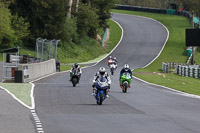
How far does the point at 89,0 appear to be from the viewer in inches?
3068

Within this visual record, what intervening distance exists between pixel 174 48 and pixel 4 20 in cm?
3180

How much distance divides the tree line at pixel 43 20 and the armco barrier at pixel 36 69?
11389 millimetres

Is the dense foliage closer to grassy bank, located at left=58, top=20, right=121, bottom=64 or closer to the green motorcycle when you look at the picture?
grassy bank, located at left=58, top=20, right=121, bottom=64

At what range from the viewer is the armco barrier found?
3222 centimetres

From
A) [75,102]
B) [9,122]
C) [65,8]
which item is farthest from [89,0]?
[9,122]

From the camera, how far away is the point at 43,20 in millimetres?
61562

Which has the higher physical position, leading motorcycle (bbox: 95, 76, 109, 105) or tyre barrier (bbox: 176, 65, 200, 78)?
leading motorcycle (bbox: 95, 76, 109, 105)

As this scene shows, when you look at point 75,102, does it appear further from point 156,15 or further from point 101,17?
point 156,15

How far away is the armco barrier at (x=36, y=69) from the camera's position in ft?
106

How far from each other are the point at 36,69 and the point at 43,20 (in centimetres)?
2590

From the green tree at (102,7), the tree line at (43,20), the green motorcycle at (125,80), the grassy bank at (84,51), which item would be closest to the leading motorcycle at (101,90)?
the green motorcycle at (125,80)

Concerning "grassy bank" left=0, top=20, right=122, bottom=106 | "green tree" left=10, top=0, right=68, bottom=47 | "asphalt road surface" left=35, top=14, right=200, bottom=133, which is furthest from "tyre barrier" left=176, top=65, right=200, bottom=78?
"asphalt road surface" left=35, top=14, right=200, bottom=133

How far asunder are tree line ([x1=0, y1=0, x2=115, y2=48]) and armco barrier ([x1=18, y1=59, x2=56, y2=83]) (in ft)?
37.4

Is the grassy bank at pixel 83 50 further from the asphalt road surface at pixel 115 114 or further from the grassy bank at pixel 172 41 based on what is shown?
the asphalt road surface at pixel 115 114
